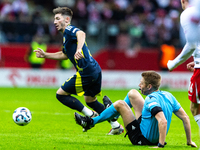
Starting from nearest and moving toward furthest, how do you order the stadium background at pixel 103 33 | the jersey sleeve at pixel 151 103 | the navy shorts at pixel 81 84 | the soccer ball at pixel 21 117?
the jersey sleeve at pixel 151 103 → the navy shorts at pixel 81 84 → the soccer ball at pixel 21 117 → the stadium background at pixel 103 33

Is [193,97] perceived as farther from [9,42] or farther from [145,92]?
[9,42]

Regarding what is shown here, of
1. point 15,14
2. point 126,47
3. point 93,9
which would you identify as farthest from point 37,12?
point 126,47

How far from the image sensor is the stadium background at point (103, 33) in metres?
19.4

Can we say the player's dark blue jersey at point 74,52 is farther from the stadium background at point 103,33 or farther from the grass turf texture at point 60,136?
the stadium background at point 103,33

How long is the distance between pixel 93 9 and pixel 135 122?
55.0 feet

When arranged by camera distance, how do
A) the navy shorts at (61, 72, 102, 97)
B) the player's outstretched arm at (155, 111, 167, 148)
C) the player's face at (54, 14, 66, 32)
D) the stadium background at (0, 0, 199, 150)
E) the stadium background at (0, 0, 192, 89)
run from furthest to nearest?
the stadium background at (0, 0, 192, 89) < the stadium background at (0, 0, 199, 150) < the player's face at (54, 14, 66, 32) < the navy shorts at (61, 72, 102, 97) < the player's outstretched arm at (155, 111, 167, 148)

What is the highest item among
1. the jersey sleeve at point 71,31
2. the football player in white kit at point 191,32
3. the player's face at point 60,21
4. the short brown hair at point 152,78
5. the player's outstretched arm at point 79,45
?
the football player in white kit at point 191,32

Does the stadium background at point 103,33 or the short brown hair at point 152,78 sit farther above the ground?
the short brown hair at point 152,78

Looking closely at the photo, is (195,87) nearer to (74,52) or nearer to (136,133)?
(136,133)

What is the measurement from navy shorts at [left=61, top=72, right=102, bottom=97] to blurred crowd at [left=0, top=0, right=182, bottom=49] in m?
12.9

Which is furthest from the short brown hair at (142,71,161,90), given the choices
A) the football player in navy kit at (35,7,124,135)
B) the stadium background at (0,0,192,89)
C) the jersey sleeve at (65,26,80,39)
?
the stadium background at (0,0,192,89)

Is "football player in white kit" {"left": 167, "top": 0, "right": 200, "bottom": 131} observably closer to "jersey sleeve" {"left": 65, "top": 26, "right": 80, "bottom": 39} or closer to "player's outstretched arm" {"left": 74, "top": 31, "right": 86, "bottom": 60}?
"player's outstretched arm" {"left": 74, "top": 31, "right": 86, "bottom": 60}

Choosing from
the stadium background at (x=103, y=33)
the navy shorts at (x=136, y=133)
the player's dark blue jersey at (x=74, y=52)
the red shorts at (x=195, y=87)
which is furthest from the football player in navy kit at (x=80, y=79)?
the stadium background at (x=103, y=33)

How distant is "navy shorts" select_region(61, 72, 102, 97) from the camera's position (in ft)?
22.5
